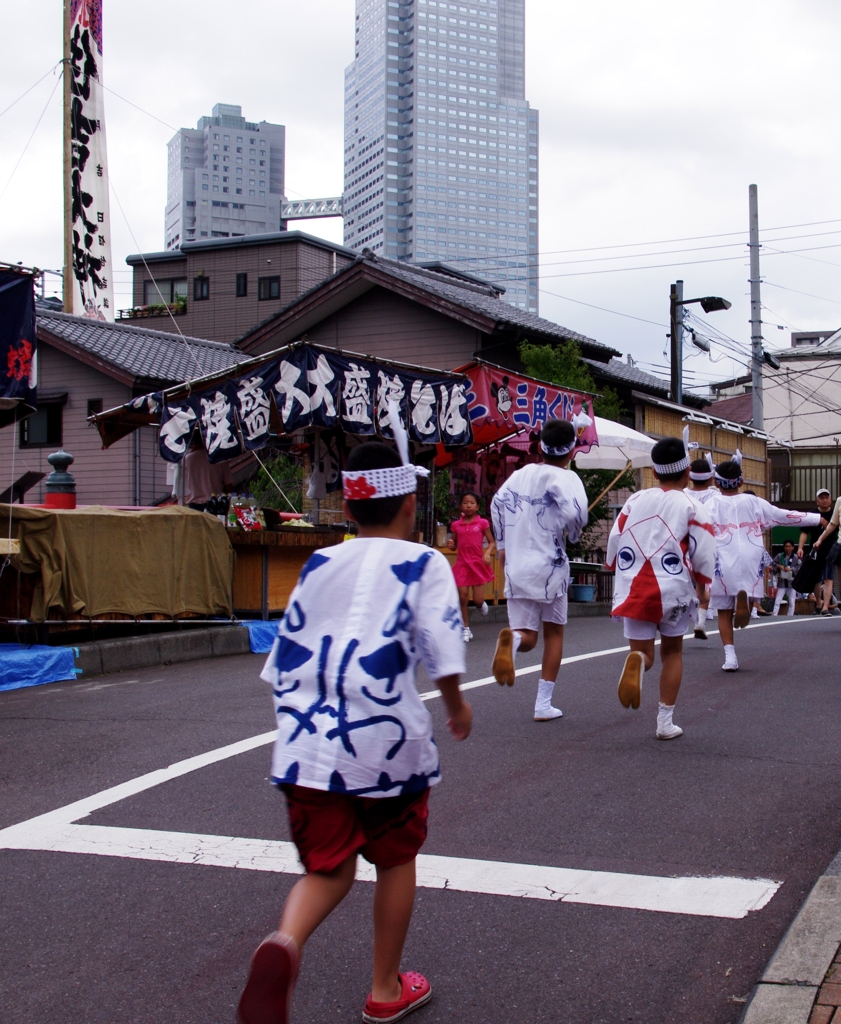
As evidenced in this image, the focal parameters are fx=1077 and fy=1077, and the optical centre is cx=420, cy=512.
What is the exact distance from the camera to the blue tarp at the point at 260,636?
12344mm

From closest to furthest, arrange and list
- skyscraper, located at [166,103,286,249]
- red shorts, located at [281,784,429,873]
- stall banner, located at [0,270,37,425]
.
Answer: red shorts, located at [281,784,429,873]
stall banner, located at [0,270,37,425]
skyscraper, located at [166,103,286,249]

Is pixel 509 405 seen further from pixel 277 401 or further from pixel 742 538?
pixel 742 538

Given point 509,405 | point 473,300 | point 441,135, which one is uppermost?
point 441,135

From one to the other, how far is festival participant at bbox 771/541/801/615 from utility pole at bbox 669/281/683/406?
5003mm

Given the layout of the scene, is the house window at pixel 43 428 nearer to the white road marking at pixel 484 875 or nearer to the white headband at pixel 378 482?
the white road marking at pixel 484 875

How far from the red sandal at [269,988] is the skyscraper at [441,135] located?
14327 centimetres

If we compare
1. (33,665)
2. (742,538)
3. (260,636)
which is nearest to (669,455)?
(742,538)

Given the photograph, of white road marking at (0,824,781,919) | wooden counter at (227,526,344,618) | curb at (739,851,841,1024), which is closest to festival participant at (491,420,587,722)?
white road marking at (0,824,781,919)

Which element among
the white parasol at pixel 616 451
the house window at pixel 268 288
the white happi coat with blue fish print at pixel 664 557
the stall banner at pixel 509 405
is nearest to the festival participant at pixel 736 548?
the white happi coat with blue fish print at pixel 664 557

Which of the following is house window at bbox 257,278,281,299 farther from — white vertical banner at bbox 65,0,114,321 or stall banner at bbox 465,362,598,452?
stall banner at bbox 465,362,598,452

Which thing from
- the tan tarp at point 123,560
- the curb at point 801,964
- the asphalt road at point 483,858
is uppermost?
the tan tarp at point 123,560

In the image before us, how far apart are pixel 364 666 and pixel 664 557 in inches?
160

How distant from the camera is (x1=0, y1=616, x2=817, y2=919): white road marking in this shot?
4.00 meters

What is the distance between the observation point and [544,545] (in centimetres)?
734
